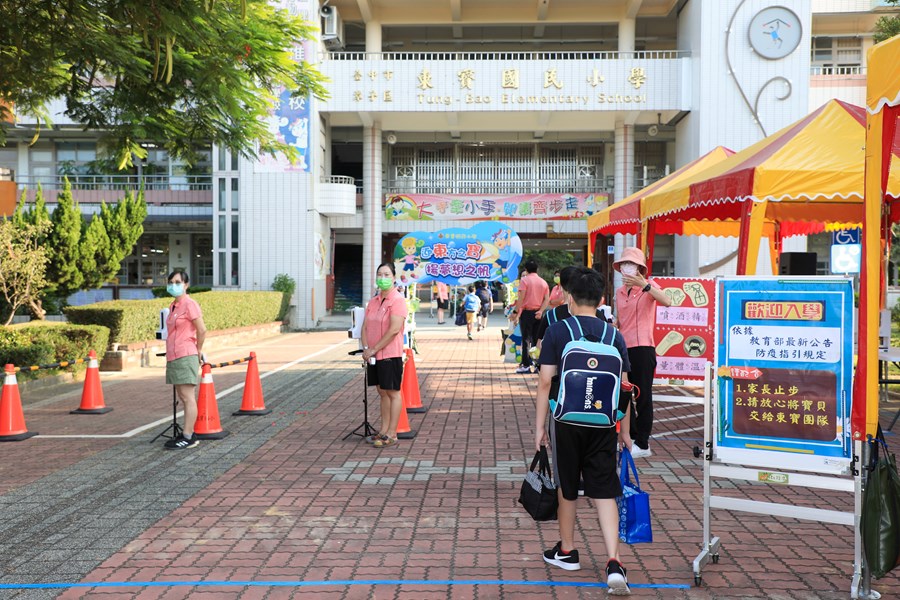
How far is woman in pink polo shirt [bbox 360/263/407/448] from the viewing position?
7449mm

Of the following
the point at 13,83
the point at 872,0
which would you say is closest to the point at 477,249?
the point at 13,83

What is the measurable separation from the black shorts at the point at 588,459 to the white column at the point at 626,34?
27.0m

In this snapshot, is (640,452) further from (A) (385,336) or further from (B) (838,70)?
(B) (838,70)

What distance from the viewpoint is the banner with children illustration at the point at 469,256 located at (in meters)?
19.5

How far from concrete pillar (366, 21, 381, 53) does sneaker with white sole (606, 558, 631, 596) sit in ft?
89.6

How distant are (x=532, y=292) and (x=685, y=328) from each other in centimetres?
461

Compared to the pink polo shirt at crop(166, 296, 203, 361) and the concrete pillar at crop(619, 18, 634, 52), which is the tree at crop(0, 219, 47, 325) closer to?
the pink polo shirt at crop(166, 296, 203, 361)

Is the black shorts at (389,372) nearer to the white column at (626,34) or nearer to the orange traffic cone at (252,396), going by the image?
the orange traffic cone at (252,396)

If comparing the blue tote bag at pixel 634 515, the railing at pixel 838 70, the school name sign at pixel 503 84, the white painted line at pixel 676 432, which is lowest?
the white painted line at pixel 676 432

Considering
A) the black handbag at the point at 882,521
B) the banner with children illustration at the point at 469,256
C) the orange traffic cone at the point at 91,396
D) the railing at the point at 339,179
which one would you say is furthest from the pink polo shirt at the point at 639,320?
the railing at the point at 339,179

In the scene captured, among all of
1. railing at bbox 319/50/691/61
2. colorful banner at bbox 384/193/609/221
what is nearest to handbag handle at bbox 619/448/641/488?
railing at bbox 319/50/691/61

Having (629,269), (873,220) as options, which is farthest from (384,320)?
(873,220)

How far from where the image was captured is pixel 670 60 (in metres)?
27.3

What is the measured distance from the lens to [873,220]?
413cm
